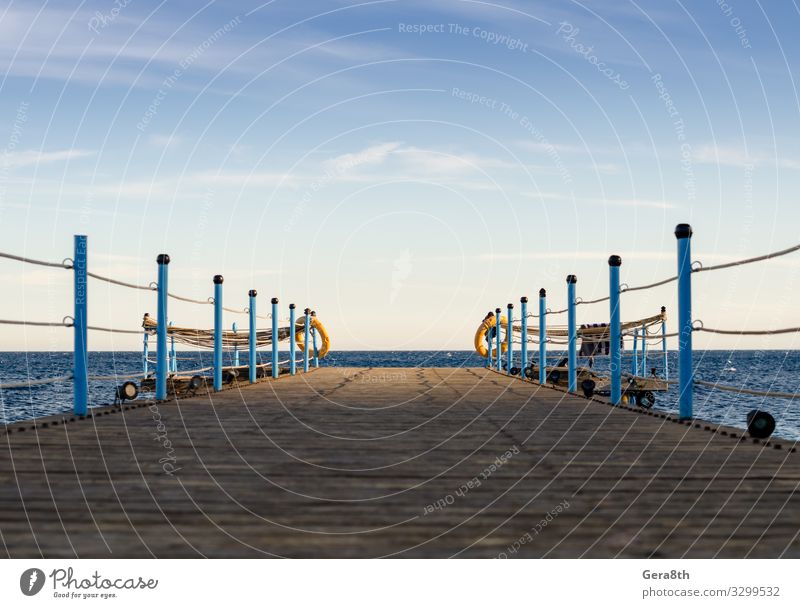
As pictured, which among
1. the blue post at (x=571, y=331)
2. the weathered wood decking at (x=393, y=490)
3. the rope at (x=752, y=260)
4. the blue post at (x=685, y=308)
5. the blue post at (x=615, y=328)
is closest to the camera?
the weathered wood decking at (x=393, y=490)

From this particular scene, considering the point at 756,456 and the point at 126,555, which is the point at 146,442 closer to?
the point at 126,555

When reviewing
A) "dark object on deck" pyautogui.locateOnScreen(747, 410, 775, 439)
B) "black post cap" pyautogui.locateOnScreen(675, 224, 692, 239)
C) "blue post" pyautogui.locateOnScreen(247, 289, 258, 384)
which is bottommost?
"dark object on deck" pyautogui.locateOnScreen(747, 410, 775, 439)

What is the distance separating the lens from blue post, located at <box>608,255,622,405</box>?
6.18 meters

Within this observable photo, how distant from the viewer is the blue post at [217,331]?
7871mm

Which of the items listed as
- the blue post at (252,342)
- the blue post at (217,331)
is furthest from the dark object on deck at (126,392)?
the blue post at (252,342)

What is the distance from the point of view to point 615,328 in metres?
6.34

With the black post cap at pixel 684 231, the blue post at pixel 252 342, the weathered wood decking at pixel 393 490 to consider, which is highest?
the black post cap at pixel 684 231

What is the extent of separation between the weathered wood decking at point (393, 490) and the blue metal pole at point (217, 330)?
2.82m

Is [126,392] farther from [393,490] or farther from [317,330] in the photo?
[317,330]

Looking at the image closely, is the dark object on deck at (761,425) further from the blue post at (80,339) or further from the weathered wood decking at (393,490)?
the blue post at (80,339)

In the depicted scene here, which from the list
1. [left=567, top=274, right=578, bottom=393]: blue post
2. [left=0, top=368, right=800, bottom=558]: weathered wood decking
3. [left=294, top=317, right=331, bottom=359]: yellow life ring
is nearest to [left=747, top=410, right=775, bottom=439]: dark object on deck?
[left=0, top=368, right=800, bottom=558]: weathered wood decking

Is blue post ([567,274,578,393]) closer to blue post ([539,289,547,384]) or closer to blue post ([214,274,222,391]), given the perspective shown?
blue post ([539,289,547,384])

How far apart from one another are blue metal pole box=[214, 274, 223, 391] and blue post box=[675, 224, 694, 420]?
4726mm

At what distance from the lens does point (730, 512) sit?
2.47 m
